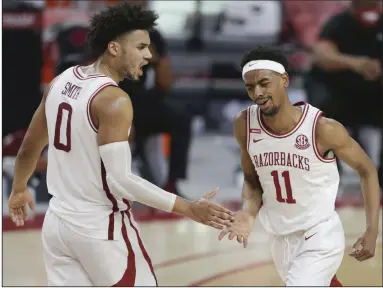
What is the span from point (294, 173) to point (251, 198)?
0.32 m

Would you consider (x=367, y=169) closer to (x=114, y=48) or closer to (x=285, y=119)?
(x=285, y=119)

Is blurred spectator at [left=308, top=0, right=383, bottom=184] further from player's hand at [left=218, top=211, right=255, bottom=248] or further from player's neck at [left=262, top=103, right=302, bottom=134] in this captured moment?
player's hand at [left=218, top=211, right=255, bottom=248]

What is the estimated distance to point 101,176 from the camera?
149 inches

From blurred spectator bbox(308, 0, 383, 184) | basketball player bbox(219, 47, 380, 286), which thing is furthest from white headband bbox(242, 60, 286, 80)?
blurred spectator bbox(308, 0, 383, 184)

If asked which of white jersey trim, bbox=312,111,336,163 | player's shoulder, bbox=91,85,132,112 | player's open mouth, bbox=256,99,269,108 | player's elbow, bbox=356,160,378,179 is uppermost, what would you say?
player's shoulder, bbox=91,85,132,112

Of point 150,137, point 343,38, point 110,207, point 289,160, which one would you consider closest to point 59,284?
A: point 110,207

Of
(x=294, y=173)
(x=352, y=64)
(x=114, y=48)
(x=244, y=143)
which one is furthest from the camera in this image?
(x=352, y=64)

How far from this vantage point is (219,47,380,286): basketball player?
4164 mm

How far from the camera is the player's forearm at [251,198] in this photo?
4.38 meters

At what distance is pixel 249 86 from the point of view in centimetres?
417

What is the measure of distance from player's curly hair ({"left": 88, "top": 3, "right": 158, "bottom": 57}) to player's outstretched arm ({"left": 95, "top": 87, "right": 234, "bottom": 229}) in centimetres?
33

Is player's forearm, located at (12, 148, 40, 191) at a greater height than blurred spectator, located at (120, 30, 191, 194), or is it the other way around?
player's forearm, located at (12, 148, 40, 191)

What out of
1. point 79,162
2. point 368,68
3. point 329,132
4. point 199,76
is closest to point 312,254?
point 329,132

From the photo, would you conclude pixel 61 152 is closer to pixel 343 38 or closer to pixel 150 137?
pixel 150 137
